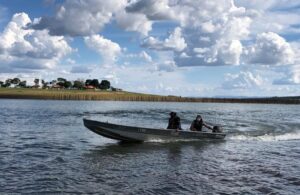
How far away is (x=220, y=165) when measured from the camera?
67.6ft

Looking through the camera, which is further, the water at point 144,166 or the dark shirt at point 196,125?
the dark shirt at point 196,125

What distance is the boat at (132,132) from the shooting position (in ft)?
90.1

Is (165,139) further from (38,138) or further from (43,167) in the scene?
(43,167)

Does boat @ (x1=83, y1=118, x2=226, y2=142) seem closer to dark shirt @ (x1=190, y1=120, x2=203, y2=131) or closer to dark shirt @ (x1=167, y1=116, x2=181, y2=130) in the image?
dark shirt @ (x1=167, y1=116, x2=181, y2=130)

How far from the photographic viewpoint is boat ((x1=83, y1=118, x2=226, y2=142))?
27.5m

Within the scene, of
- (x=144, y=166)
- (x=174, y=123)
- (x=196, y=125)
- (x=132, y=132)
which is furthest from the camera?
(x=196, y=125)

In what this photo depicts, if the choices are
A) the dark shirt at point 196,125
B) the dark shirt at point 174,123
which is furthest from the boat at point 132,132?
the dark shirt at point 196,125

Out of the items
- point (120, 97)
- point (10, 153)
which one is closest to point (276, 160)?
point (10, 153)

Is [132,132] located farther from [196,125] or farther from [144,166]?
[144,166]

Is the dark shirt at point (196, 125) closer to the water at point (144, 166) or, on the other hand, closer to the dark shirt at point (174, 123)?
the water at point (144, 166)

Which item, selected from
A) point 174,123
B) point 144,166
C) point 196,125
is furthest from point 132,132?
point 144,166

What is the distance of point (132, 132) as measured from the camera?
27.7 metres

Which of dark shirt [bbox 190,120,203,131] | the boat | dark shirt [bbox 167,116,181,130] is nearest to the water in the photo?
the boat

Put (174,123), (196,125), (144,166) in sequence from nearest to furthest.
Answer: (144,166) < (174,123) < (196,125)
